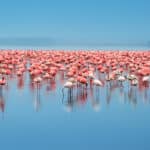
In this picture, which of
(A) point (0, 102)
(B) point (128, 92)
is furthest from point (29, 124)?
(B) point (128, 92)

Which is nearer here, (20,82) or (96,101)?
(96,101)

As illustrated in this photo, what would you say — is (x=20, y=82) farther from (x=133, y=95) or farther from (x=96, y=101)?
(x=96, y=101)

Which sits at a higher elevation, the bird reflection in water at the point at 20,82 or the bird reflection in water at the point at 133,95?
the bird reflection in water at the point at 20,82

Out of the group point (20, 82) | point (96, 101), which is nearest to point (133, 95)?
point (96, 101)

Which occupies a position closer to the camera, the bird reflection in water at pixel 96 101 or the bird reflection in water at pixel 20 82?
the bird reflection in water at pixel 96 101

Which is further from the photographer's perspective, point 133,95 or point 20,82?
point 20,82

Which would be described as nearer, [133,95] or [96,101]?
[96,101]

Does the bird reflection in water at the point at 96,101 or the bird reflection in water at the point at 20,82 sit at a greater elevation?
the bird reflection in water at the point at 20,82

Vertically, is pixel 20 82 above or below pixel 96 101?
above

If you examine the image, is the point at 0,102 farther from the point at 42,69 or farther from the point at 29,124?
the point at 42,69

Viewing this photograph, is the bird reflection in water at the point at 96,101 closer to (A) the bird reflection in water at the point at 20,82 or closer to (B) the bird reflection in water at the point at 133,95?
(B) the bird reflection in water at the point at 133,95

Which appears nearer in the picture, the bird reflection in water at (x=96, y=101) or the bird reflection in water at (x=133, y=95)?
the bird reflection in water at (x=96, y=101)

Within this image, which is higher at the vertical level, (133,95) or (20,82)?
(20,82)

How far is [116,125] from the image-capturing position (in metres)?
10.3
